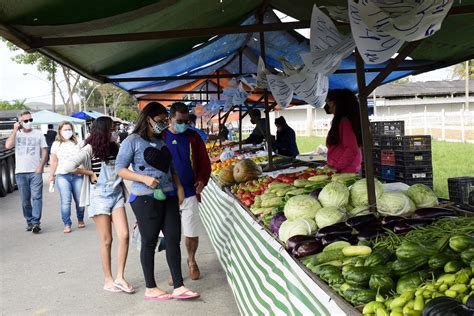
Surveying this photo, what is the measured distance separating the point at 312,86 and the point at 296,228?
157 centimetres

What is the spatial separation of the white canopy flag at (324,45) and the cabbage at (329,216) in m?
1.04

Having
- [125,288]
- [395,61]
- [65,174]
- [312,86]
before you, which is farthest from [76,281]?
[395,61]

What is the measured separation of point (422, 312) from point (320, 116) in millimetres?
54789

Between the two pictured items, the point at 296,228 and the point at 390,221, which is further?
the point at 296,228

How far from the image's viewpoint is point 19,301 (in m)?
5.00

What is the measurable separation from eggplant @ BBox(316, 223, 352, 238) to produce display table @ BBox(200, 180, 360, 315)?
0.29m

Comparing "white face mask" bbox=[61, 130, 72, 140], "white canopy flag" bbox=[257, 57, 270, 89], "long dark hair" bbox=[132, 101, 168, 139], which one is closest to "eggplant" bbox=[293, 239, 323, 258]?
"long dark hair" bbox=[132, 101, 168, 139]

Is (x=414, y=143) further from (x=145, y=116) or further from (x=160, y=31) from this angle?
(x=160, y=31)

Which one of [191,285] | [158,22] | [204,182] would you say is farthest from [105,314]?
[158,22]

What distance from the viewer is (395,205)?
11.2ft

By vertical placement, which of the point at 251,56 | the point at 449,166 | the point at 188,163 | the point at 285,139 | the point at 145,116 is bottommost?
the point at 449,166

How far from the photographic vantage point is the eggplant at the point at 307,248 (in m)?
2.83

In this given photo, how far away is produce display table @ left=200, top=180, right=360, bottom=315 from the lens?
2262 mm

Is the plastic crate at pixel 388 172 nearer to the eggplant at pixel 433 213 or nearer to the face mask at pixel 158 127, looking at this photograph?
the face mask at pixel 158 127
